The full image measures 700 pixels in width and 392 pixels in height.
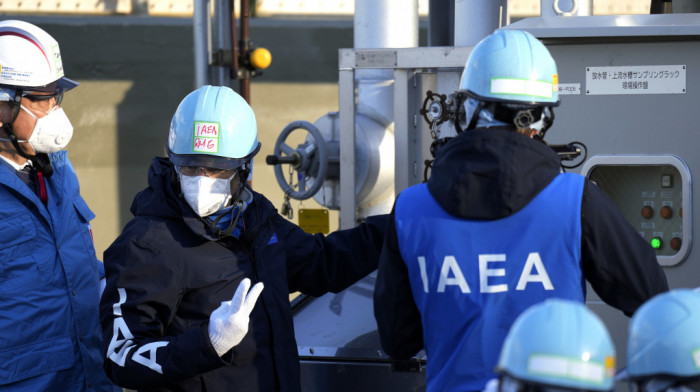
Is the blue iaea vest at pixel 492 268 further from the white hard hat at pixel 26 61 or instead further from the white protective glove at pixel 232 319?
the white hard hat at pixel 26 61

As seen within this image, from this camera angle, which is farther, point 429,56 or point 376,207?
point 376,207

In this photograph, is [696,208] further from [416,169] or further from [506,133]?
[506,133]

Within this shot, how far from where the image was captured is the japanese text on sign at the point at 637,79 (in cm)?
274

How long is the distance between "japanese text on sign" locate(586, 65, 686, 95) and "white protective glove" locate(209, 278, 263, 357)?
1.30 meters

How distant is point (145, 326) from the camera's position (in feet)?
7.12

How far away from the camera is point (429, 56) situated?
303cm

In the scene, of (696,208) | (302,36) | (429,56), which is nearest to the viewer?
(696,208)

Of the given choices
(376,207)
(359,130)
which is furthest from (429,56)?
(376,207)

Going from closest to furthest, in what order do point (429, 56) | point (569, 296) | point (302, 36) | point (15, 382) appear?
1. point (569, 296)
2. point (15, 382)
3. point (429, 56)
4. point (302, 36)

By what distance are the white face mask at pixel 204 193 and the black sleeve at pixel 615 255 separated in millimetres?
925

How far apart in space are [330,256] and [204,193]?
0.40 meters

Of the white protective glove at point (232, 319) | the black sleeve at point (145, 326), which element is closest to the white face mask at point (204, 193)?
the black sleeve at point (145, 326)

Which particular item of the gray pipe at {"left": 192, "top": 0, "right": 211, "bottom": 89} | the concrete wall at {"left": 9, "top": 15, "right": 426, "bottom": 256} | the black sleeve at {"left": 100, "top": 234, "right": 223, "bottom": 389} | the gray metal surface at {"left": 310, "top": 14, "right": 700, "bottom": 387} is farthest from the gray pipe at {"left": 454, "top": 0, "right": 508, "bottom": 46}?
the concrete wall at {"left": 9, "top": 15, "right": 426, "bottom": 256}

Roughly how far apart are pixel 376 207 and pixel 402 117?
568 millimetres
